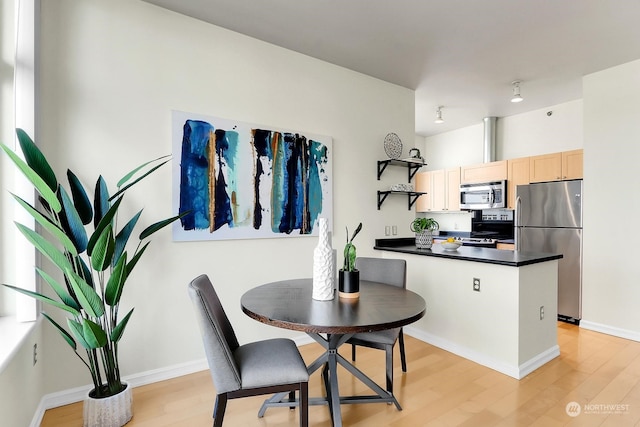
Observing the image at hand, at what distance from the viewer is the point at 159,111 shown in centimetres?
247

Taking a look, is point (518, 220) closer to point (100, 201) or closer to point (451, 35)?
point (451, 35)

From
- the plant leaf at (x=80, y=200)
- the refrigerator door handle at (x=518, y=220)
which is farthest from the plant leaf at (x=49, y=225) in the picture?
the refrigerator door handle at (x=518, y=220)

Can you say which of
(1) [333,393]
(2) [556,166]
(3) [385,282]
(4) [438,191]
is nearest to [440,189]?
(4) [438,191]

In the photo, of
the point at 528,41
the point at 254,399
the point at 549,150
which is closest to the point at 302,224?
the point at 254,399

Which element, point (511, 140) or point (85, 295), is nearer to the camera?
point (85, 295)

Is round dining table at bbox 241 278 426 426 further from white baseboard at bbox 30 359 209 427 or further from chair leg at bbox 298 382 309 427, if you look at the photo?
white baseboard at bbox 30 359 209 427

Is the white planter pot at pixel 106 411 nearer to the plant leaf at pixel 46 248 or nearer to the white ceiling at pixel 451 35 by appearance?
the plant leaf at pixel 46 248

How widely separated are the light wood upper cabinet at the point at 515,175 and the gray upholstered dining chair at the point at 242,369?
4.05m

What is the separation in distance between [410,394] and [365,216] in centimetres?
180

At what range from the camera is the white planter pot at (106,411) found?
1863 millimetres

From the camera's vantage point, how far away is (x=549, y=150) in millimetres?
4703

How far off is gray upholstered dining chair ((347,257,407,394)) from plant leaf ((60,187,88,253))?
1.67m

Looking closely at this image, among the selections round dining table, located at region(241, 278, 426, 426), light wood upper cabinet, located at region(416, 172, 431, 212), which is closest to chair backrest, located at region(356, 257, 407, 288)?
round dining table, located at region(241, 278, 426, 426)

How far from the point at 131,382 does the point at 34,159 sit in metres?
1.61
